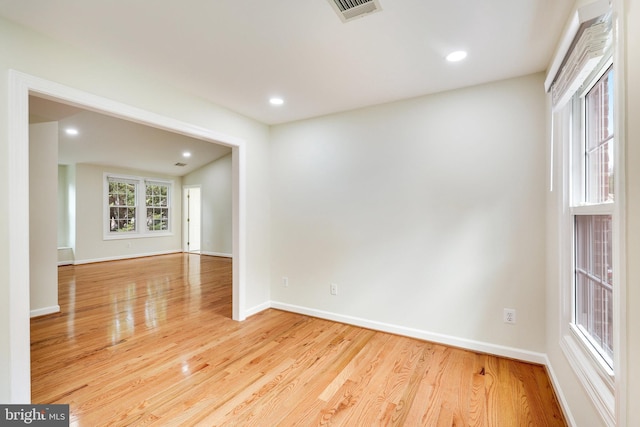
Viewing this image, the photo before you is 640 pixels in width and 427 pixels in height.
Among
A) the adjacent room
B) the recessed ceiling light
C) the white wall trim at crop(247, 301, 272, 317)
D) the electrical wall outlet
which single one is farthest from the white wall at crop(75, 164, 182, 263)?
the electrical wall outlet

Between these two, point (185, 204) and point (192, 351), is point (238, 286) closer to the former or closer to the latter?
point (192, 351)

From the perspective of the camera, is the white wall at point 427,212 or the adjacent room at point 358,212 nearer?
the adjacent room at point 358,212

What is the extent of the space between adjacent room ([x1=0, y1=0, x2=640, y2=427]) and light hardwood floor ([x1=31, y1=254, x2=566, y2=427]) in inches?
0.8

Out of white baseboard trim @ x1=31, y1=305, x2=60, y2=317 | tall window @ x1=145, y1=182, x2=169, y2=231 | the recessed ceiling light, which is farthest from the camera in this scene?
tall window @ x1=145, y1=182, x2=169, y2=231

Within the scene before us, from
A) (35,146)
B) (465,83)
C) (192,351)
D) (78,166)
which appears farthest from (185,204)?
(465,83)

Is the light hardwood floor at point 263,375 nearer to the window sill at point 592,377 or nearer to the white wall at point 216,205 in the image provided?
the window sill at point 592,377

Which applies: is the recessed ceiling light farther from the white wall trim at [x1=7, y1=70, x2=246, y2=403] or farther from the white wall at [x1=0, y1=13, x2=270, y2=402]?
the white wall trim at [x1=7, y1=70, x2=246, y2=403]

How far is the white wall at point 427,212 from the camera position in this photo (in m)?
2.39

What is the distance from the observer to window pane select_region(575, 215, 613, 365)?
1426 millimetres

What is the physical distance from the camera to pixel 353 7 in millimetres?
1599

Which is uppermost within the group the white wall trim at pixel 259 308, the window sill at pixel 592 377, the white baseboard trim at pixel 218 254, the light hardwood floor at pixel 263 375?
the window sill at pixel 592 377

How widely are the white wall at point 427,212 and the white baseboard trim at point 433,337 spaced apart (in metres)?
0.04

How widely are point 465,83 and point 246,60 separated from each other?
1.87 m

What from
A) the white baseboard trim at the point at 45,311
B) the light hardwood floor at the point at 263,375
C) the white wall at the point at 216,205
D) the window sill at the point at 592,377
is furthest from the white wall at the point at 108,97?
the white wall at the point at 216,205
